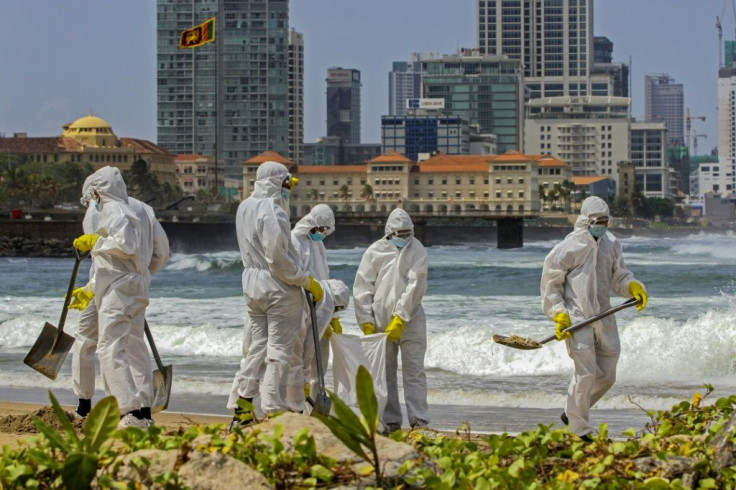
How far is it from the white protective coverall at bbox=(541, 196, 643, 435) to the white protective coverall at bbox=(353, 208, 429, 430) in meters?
0.82

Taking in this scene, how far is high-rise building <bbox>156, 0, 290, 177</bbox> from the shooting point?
187000mm

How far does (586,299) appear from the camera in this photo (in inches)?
303

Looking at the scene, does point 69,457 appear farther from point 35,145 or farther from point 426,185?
point 426,185

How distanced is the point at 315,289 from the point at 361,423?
11.1ft

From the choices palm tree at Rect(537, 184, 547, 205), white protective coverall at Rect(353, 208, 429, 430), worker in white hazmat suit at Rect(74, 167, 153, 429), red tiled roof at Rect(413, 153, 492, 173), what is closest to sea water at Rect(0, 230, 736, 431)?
white protective coverall at Rect(353, 208, 429, 430)

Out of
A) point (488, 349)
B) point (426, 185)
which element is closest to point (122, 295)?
point (488, 349)

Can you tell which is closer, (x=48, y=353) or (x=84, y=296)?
(x=84, y=296)

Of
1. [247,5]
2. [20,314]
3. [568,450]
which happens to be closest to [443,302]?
[20,314]

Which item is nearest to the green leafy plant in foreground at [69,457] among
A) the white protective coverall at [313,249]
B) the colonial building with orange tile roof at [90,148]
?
the white protective coverall at [313,249]

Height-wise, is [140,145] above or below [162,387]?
above

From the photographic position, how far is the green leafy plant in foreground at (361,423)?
4.01 m

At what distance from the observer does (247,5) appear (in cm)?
18625

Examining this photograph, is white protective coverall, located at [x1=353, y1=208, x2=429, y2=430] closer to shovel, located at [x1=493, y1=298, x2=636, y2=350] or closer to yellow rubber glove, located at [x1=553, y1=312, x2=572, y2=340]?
shovel, located at [x1=493, y1=298, x2=636, y2=350]

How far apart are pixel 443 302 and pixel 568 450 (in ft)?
71.8
